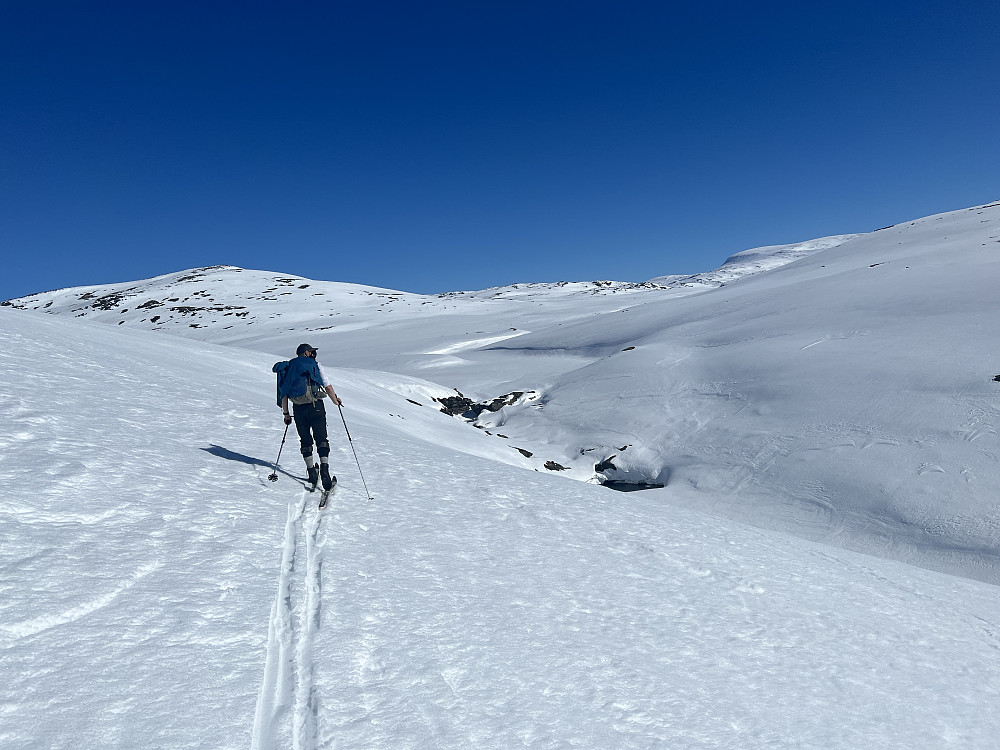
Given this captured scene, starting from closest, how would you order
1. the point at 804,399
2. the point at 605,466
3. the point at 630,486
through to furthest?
1. the point at 630,486
2. the point at 804,399
3. the point at 605,466

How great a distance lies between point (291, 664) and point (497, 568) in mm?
2640

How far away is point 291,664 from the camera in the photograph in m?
4.27

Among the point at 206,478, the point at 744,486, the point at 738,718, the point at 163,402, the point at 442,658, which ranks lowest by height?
the point at 744,486

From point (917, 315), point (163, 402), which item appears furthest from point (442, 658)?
point (917, 315)

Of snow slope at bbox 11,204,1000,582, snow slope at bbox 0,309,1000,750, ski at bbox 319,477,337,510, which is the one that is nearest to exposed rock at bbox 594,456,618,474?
snow slope at bbox 11,204,1000,582

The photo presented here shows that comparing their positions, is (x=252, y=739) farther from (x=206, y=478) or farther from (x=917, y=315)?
(x=917, y=315)

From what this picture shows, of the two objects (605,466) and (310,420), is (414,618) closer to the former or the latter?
(310,420)

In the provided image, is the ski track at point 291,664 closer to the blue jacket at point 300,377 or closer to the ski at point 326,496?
the ski at point 326,496

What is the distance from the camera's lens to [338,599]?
5266 millimetres

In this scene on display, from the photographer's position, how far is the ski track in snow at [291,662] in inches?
143

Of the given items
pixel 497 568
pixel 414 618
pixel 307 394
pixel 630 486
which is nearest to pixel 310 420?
pixel 307 394

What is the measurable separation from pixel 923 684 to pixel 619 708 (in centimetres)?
308

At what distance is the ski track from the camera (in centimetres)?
362

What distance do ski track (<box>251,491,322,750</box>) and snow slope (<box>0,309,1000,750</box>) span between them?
0.02 metres
